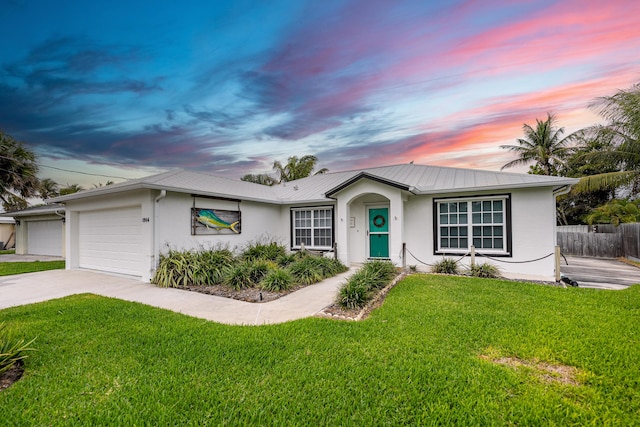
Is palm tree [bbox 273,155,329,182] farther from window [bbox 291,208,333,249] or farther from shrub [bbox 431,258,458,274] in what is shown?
shrub [bbox 431,258,458,274]

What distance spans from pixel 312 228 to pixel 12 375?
33.3 feet

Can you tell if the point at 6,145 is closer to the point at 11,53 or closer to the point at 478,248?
the point at 11,53

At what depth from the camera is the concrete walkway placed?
18.0 feet

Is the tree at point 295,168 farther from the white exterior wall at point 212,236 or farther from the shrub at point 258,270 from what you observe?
the shrub at point 258,270

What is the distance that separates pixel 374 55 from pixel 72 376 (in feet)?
33.7

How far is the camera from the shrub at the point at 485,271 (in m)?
8.72

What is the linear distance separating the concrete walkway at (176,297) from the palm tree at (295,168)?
16642 mm

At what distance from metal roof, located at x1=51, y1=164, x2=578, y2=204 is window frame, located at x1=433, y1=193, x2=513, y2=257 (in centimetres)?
43

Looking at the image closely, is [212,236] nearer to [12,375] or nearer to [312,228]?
[312,228]

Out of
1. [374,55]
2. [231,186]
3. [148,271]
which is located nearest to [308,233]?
[231,186]

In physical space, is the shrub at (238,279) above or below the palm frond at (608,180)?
below

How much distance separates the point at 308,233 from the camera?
12922mm

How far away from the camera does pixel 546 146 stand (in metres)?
22.7

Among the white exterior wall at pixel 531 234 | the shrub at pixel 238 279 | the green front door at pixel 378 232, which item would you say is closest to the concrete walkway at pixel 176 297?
the shrub at pixel 238 279
